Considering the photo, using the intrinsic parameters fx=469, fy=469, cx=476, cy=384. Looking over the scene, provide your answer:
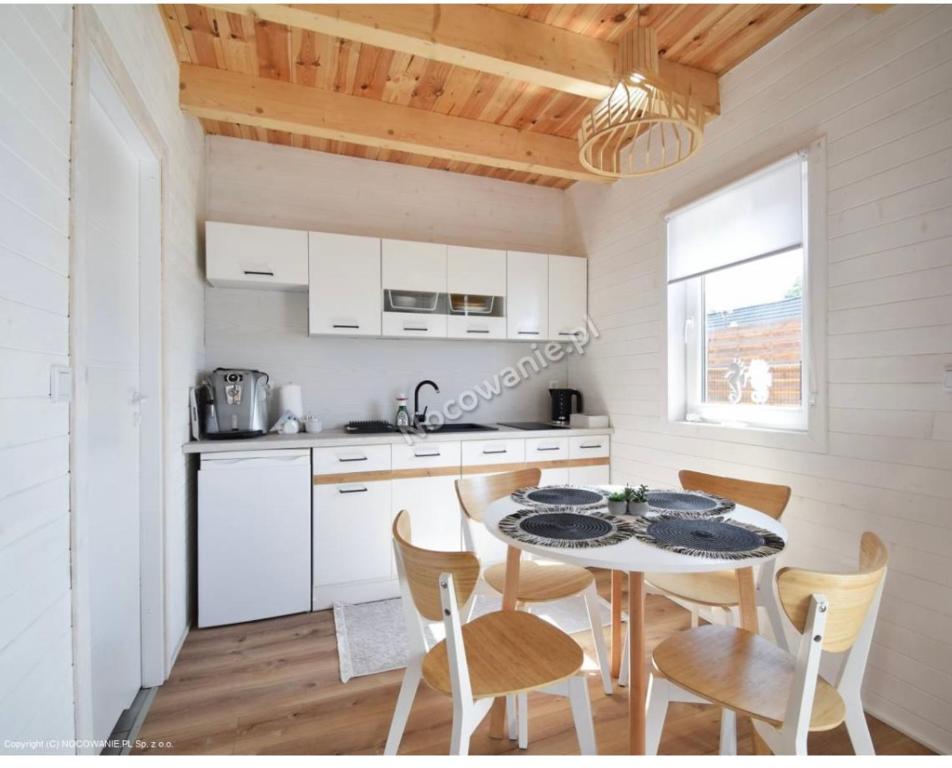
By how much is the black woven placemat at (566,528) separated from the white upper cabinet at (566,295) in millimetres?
2013

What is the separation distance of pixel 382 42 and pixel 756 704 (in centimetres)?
259

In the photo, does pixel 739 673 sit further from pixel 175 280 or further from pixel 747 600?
pixel 175 280

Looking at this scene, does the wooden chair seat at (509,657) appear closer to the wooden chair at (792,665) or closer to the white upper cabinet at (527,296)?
the wooden chair at (792,665)

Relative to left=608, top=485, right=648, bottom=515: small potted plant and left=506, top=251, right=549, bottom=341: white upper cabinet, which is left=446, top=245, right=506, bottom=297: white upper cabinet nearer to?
left=506, top=251, right=549, bottom=341: white upper cabinet

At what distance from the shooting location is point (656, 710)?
4.20 feet

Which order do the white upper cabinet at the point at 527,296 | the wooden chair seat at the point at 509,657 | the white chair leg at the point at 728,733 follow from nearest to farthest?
the wooden chair seat at the point at 509,657, the white chair leg at the point at 728,733, the white upper cabinet at the point at 527,296

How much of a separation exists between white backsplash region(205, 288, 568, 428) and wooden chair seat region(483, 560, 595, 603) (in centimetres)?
174

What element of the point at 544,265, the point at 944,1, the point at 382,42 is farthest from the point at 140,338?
the point at 944,1

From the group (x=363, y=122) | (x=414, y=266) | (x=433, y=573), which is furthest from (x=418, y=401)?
(x=433, y=573)

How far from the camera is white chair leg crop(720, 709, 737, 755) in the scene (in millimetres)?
1427

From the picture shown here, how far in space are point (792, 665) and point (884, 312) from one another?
1316 millimetres

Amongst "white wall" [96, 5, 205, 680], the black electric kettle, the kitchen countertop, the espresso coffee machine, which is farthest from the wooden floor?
the black electric kettle

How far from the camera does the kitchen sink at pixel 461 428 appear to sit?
3266mm

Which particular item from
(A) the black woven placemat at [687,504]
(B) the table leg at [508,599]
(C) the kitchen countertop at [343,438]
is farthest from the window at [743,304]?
(B) the table leg at [508,599]
